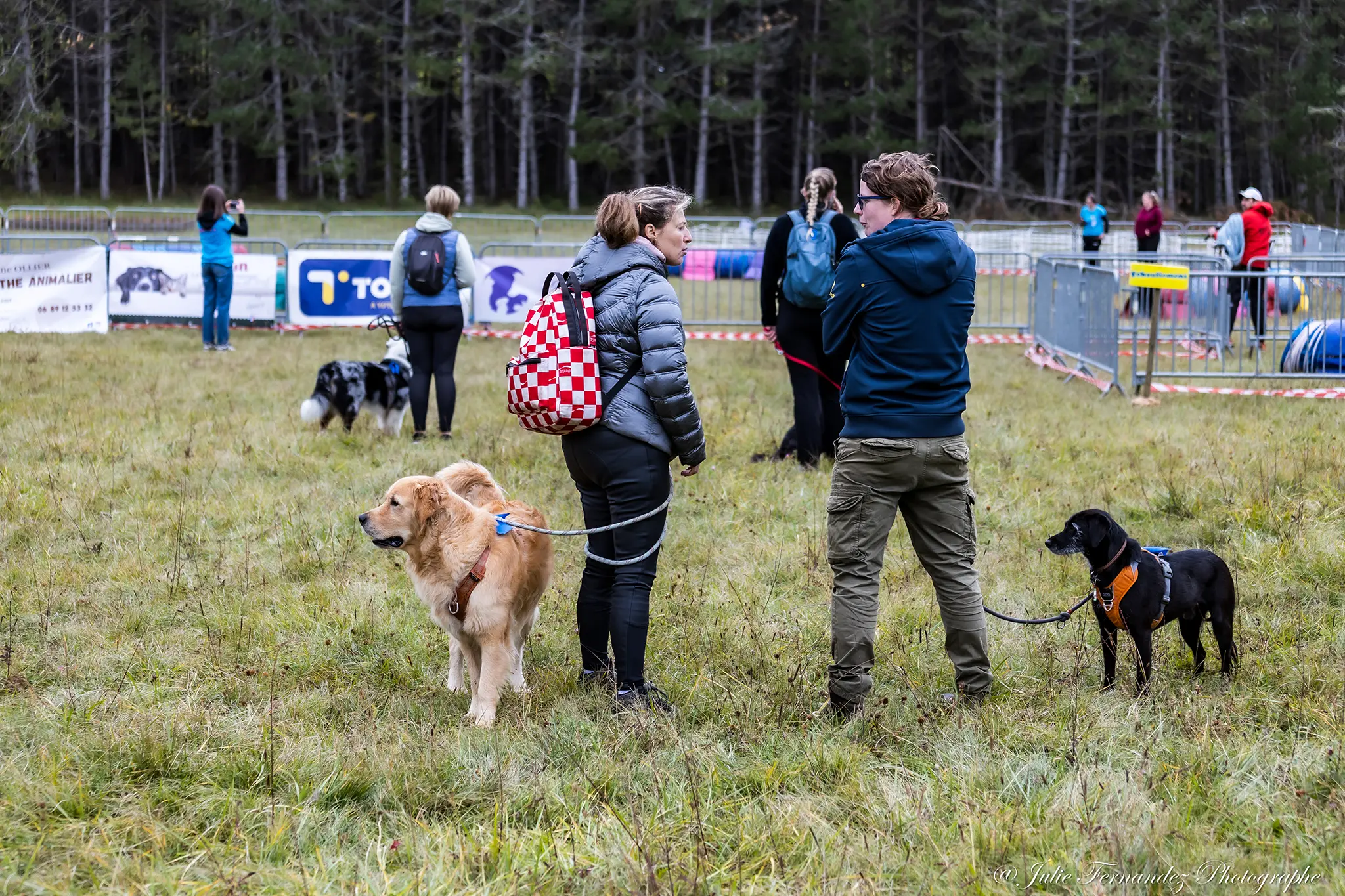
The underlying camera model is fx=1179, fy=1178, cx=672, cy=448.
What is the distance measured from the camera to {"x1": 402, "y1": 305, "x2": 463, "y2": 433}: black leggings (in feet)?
27.5

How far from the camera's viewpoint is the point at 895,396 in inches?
158

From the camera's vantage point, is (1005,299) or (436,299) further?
(1005,299)

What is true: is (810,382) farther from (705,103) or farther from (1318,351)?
(705,103)

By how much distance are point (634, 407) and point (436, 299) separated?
4.62m

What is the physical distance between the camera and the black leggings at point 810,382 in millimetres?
7406

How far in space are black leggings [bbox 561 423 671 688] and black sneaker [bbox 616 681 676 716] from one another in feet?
0.12

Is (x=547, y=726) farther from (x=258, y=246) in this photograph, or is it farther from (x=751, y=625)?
(x=258, y=246)

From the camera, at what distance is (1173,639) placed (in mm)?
5098

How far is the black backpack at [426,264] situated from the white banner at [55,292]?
28.4ft

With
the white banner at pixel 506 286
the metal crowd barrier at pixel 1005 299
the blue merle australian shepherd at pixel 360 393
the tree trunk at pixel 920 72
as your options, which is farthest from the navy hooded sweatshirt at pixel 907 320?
the tree trunk at pixel 920 72

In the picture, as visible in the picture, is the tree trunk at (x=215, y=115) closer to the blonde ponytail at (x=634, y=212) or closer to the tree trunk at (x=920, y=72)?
the tree trunk at (x=920, y=72)

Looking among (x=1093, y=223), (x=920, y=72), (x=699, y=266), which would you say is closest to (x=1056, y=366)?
(x=699, y=266)

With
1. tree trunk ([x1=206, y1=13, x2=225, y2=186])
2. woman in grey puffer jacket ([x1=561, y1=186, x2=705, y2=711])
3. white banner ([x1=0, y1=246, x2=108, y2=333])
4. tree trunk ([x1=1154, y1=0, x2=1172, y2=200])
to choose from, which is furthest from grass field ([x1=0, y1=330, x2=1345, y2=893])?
tree trunk ([x1=206, y1=13, x2=225, y2=186])

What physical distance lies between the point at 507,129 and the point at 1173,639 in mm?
53560
